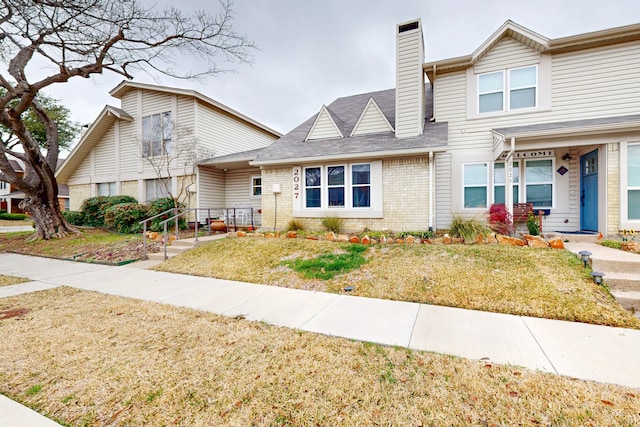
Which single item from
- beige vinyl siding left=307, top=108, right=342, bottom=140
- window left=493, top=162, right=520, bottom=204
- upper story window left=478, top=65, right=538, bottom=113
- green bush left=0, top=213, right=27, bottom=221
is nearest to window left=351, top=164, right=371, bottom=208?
beige vinyl siding left=307, top=108, right=342, bottom=140

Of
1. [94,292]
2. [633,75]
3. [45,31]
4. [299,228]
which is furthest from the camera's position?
[299,228]

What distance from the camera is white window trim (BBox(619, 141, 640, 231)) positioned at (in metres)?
7.29

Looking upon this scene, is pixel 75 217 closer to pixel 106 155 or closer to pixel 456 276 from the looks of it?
pixel 106 155

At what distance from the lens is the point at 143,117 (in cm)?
1482

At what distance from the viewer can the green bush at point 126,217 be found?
12797 millimetres

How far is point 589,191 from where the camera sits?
27.0 ft

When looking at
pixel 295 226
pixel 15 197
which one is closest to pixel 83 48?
pixel 295 226

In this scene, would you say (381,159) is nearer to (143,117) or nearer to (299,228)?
(299,228)

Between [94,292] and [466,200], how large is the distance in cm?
1042

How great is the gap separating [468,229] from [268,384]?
6.90 metres

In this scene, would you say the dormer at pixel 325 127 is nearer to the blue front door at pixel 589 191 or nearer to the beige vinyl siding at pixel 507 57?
the beige vinyl siding at pixel 507 57

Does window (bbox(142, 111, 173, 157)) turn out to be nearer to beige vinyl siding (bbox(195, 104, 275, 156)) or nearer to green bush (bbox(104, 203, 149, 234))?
beige vinyl siding (bbox(195, 104, 275, 156))

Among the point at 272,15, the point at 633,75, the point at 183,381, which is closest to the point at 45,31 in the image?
the point at 272,15

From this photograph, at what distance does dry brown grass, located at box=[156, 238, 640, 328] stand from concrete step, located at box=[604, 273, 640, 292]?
0.93 feet
